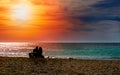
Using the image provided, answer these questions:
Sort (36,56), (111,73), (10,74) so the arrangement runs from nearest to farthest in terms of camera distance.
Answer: (10,74) < (111,73) < (36,56)

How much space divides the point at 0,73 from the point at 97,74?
7023mm

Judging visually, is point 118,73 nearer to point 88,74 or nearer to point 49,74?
point 88,74

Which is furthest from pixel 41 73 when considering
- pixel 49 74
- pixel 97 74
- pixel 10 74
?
pixel 97 74

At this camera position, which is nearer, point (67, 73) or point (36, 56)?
point (67, 73)

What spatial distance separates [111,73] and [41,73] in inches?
208

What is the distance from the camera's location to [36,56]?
34.9 metres

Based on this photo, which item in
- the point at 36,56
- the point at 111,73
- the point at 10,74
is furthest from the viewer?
the point at 36,56

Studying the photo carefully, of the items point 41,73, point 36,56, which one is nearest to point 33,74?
point 41,73

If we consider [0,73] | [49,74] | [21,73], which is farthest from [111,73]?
[0,73]

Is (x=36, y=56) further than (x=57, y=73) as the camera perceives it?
Yes

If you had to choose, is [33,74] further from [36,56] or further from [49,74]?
[36,56]

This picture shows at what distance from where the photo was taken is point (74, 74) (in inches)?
A: 812

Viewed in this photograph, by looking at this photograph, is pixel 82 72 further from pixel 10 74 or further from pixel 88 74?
pixel 10 74

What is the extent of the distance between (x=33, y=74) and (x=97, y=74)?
15.3 ft
